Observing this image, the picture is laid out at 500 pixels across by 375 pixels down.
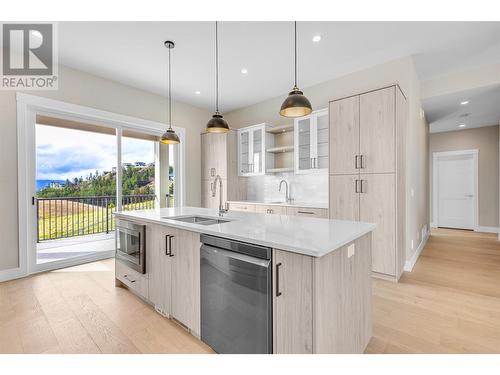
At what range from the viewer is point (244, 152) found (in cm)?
496

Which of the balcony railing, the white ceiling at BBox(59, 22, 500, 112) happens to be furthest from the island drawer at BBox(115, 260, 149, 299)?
the white ceiling at BBox(59, 22, 500, 112)

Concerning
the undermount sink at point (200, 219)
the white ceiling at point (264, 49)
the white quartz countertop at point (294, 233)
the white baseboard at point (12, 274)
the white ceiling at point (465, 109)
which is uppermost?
→ the white ceiling at point (264, 49)

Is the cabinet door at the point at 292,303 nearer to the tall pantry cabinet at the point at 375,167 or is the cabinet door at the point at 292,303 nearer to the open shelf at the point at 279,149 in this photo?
the tall pantry cabinet at the point at 375,167

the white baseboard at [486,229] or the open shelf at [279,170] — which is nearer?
the open shelf at [279,170]

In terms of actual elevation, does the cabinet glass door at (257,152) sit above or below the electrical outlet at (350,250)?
above

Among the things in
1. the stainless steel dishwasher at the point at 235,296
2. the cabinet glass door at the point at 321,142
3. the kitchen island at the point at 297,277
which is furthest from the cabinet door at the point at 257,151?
the stainless steel dishwasher at the point at 235,296

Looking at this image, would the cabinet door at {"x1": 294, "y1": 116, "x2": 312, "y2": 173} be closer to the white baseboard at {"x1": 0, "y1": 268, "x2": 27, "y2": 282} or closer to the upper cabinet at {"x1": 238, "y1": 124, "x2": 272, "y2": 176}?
the upper cabinet at {"x1": 238, "y1": 124, "x2": 272, "y2": 176}

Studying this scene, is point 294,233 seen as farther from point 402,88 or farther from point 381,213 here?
point 402,88

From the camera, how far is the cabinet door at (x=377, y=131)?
114 inches

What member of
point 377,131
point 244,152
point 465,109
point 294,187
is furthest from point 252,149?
point 465,109

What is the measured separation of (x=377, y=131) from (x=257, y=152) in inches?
90.1

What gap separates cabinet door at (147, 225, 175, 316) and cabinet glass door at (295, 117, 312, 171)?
2.65 metres

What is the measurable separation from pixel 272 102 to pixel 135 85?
2.55m
